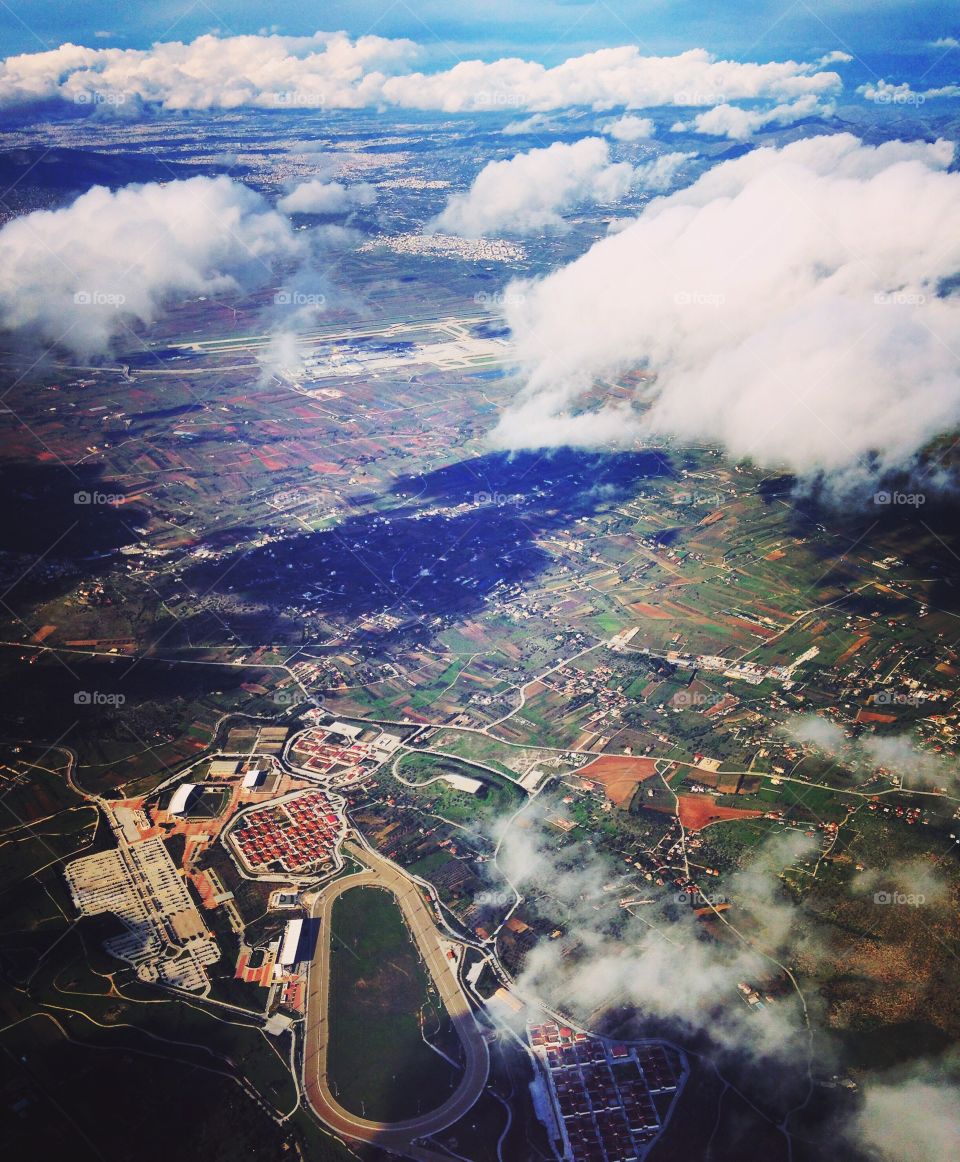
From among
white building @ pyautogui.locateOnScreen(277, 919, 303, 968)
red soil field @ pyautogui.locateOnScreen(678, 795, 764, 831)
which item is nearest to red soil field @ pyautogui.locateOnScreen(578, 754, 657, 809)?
red soil field @ pyautogui.locateOnScreen(678, 795, 764, 831)

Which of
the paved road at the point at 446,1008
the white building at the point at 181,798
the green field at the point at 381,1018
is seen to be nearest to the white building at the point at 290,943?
the paved road at the point at 446,1008

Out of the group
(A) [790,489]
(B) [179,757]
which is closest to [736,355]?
(A) [790,489]

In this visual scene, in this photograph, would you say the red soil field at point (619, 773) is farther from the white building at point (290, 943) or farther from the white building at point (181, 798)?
the white building at point (181, 798)

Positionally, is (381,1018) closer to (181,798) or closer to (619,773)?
(181,798)

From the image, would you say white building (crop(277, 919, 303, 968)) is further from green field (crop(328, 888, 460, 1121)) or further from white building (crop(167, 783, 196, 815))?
white building (crop(167, 783, 196, 815))

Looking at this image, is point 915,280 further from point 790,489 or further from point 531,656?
point 531,656

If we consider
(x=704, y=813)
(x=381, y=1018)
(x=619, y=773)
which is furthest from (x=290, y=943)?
(x=704, y=813)

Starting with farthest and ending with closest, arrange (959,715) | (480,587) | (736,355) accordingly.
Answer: (736,355) → (480,587) → (959,715)

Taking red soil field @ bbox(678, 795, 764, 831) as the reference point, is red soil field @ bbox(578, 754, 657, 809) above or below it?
above
